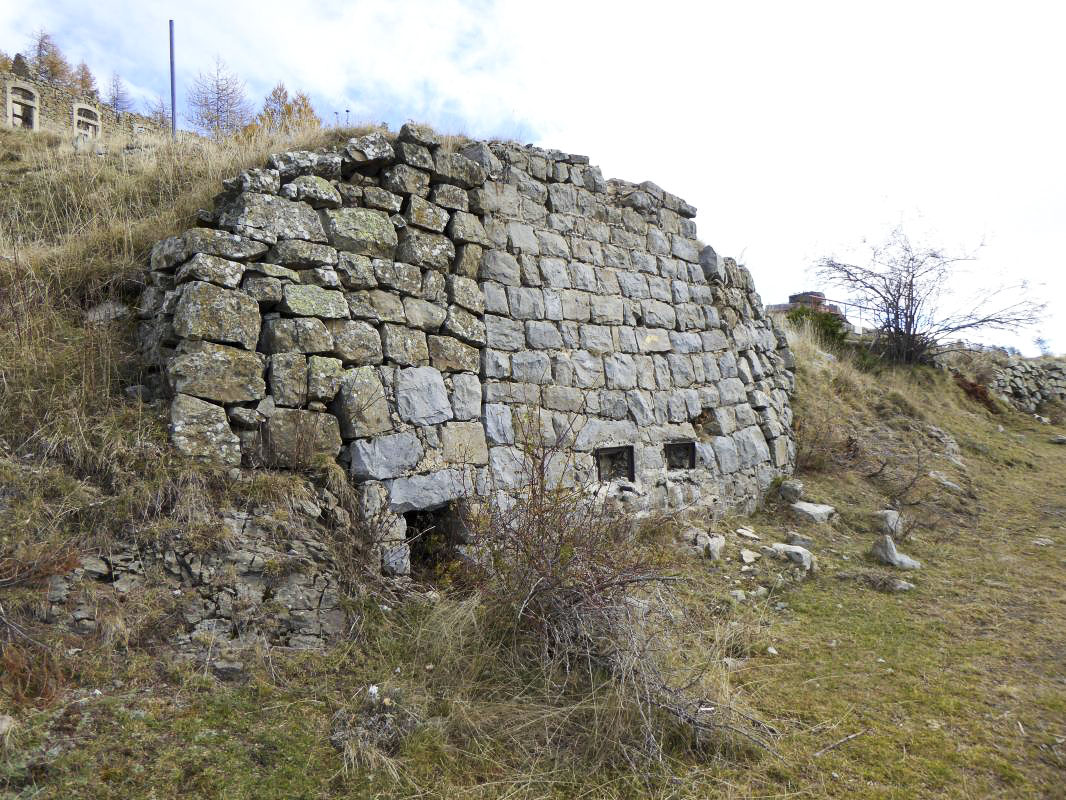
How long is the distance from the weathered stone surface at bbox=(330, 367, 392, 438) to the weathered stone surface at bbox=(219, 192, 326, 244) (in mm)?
1000

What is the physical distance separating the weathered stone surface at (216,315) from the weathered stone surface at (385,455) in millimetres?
953

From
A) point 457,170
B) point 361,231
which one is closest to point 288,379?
point 361,231

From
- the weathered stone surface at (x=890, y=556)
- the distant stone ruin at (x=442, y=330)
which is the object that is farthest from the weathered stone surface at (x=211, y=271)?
the weathered stone surface at (x=890, y=556)

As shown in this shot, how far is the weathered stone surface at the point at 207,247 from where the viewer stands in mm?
4199

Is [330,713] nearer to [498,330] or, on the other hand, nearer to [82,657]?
[82,657]

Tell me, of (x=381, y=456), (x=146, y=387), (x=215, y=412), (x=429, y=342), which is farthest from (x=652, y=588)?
(x=146, y=387)

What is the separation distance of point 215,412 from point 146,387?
65 cm

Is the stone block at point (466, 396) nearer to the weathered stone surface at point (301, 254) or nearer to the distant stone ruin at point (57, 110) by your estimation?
the weathered stone surface at point (301, 254)

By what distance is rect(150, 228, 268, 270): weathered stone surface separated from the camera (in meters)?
4.20

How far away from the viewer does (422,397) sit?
482cm

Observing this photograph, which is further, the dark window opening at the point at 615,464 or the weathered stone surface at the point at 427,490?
the dark window opening at the point at 615,464

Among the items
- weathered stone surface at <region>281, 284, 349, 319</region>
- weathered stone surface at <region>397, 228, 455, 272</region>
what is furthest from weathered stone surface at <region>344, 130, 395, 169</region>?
weathered stone surface at <region>281, 284, 349, 319</region>

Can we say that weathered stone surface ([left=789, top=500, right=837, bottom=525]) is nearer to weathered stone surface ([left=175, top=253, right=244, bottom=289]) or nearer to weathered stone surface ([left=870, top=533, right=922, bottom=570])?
weathered stone surface ([left=870, top=533, right=922, bottom=570])

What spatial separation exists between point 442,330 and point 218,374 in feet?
5.58
